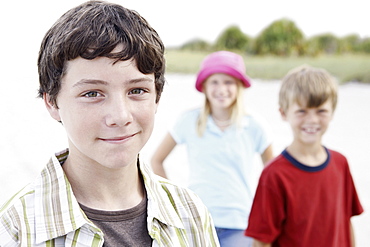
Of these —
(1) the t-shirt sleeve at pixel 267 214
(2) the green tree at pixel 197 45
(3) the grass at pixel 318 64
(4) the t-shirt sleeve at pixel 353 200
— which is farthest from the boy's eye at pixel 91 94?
(3) the grass at pixel 318 64

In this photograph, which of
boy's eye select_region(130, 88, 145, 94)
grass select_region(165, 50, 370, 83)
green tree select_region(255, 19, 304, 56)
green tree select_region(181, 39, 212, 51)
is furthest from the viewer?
green tree select_region(255, 19, 304, 56)

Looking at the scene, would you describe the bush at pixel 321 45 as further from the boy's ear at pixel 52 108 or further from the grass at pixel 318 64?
the boy's ear at pixel 52 108

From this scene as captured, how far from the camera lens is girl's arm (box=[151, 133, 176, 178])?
10.5 ft

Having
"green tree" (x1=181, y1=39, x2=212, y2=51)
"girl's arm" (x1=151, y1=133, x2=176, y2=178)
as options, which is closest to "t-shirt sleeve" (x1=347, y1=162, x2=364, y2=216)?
"girl's arm" (x1=151, y1=133, x2=176, y2=178)

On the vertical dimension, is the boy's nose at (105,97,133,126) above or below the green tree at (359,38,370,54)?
above

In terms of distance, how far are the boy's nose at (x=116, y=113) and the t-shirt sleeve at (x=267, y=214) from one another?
50.1 inches

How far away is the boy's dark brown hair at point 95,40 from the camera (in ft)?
4.18

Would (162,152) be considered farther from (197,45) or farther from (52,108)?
(197,45)

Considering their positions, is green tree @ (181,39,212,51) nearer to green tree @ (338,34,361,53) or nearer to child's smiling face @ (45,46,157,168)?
green tree @ (338,34,361,53)

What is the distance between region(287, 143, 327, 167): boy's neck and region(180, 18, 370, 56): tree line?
4733 millimetres

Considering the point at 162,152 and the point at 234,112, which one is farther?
the point at 162,152

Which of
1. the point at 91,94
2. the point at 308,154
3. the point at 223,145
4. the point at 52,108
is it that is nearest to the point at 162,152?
the point at 223,145

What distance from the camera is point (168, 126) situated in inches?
167

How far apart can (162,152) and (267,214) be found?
1.02m
